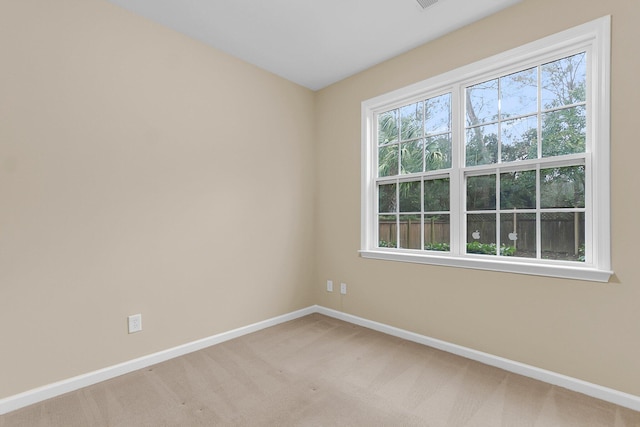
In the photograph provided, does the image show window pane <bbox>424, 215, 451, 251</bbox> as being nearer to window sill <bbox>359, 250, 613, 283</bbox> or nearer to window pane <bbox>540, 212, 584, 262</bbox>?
window sill <bbox>359, 250, 613, 283</bbox>

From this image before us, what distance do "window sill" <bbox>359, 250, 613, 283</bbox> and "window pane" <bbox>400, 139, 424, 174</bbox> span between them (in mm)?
834

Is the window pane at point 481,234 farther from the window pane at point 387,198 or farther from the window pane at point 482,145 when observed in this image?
the window pane at point 387,198

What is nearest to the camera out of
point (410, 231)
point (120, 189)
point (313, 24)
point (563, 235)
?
point (563, 235)

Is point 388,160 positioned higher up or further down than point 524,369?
higher up

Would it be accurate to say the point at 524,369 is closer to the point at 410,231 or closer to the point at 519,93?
the point at 410,231

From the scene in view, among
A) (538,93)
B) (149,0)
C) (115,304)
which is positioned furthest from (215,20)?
(538,93)

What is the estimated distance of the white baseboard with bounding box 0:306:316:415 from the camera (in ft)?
6.00

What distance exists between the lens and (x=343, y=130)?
11.2ft

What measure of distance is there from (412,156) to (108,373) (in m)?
3.07

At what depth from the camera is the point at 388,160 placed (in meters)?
3.16

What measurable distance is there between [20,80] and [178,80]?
992 millimetres

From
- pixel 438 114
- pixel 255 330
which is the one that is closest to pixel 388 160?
pixel 438 114

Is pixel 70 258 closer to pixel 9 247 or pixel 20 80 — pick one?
pixel 9 247

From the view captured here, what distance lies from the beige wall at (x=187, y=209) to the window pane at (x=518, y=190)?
0.45 m
